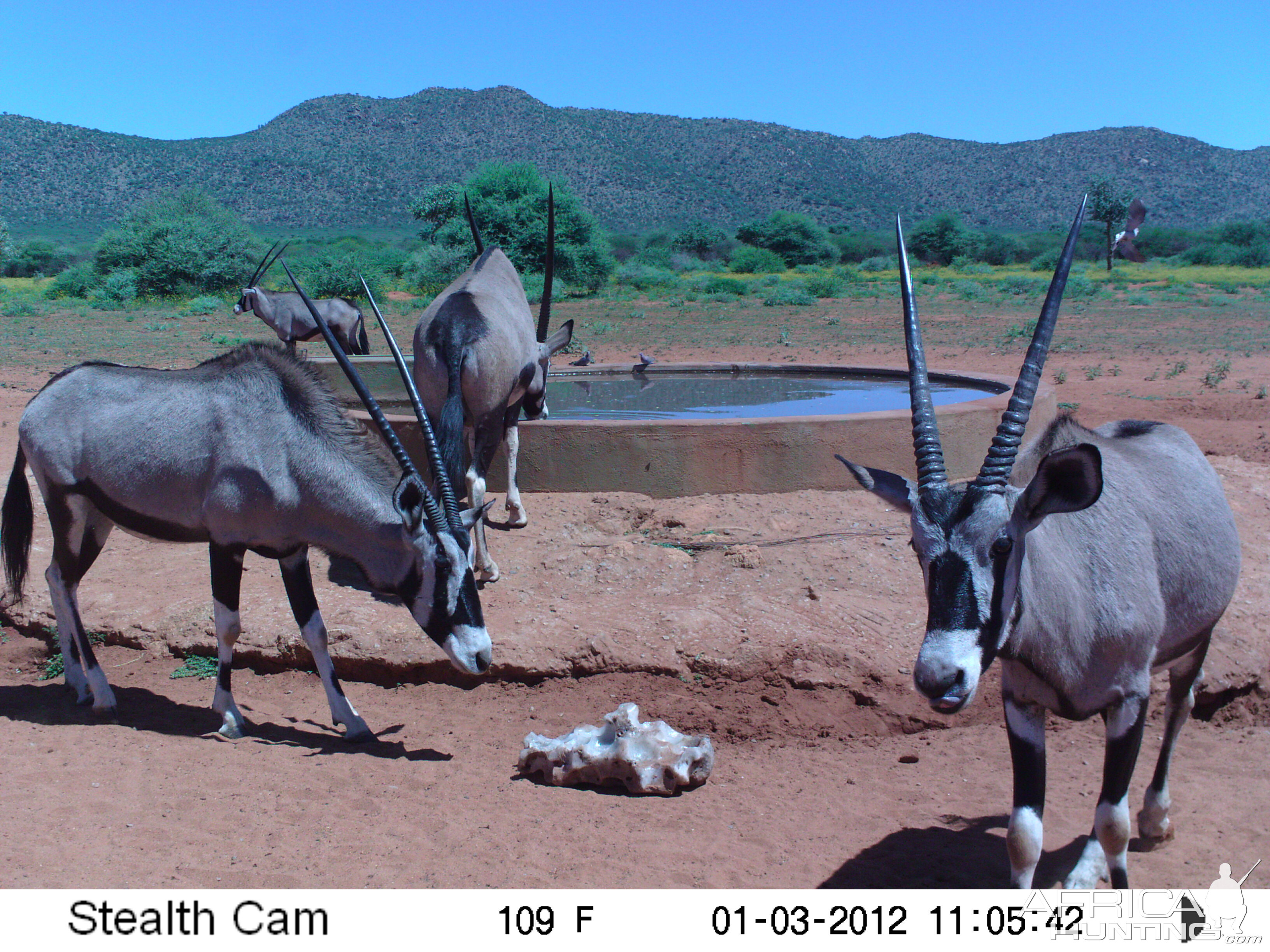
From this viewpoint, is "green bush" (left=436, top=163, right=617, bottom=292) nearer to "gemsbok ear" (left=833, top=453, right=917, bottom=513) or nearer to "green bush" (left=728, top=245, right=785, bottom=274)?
"green bush" (left=728, top=245, right=785, bottom=274)

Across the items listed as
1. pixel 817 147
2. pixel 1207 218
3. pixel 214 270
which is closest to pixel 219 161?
pixel 817 147

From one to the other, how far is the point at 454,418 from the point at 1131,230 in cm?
359

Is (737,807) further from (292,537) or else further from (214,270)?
(214,270)

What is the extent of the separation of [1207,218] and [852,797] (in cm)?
7351

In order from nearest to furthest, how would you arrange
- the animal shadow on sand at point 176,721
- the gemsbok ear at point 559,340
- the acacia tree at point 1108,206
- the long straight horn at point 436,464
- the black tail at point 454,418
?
1. the long straight horn at point 436,464
2. the animal shadow on sand at point 176,721
3. the black tail at point 454,418
4. the gemsbok ear at point 559,340
5. the acacia tree at point 1108,206

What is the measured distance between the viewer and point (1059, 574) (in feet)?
9.12

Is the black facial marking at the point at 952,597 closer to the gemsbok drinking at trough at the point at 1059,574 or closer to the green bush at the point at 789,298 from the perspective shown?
the gemsbok drinking at trough at the point at 1059,574

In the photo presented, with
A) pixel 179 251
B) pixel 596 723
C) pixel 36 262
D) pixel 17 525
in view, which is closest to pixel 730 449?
pixel 596 723

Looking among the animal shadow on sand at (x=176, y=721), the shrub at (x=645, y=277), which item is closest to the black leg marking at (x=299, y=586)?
the animal shadow on sand at (x=176, y=721)

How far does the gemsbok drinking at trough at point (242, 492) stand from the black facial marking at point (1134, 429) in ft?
8.00

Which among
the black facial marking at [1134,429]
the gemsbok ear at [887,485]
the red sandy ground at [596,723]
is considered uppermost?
the black facial marking at [1134,429]

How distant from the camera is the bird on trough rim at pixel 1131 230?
4137 millimetres

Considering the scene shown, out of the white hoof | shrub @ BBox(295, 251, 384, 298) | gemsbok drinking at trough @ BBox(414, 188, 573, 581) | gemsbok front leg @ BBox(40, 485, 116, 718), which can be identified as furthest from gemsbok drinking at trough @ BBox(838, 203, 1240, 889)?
shrub @ BBox(295, 251, 384, 298)

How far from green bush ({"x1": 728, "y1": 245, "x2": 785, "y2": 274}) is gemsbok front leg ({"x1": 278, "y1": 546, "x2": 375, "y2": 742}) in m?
44.7
